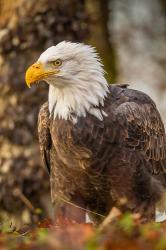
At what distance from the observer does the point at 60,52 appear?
807 centimetres

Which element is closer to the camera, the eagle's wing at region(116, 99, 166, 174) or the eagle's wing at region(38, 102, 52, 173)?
the eagle's wing at region(116, 99, 166, 174)

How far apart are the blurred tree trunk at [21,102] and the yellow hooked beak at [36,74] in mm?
4696

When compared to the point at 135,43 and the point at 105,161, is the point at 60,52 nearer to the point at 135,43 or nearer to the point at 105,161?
the point at 105,161

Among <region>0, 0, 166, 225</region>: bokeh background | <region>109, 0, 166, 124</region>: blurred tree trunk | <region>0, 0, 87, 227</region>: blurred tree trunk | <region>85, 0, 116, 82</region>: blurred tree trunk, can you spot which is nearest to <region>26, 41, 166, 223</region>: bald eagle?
<region>0, 0, 166, 225</region>: bokeh background

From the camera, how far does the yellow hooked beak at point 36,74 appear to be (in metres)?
7.85

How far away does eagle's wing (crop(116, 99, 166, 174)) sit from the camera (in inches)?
317

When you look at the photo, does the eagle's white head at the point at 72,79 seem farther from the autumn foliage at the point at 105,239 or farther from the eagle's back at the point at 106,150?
the autumn foliage at the point at 105,239

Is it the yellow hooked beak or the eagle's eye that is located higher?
the eagle's eye

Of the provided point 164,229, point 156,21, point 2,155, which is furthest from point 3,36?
point 156,21

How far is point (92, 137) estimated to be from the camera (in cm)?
793

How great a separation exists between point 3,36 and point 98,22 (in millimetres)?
7594

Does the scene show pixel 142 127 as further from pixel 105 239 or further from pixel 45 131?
pixel 105 239

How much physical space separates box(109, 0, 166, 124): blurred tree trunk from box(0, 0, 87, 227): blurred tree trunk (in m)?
9.21

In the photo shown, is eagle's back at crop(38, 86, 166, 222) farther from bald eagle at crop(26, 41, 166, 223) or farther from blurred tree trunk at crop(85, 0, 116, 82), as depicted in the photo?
blurred tree trunk at crop(85, 0, 116, 82)
